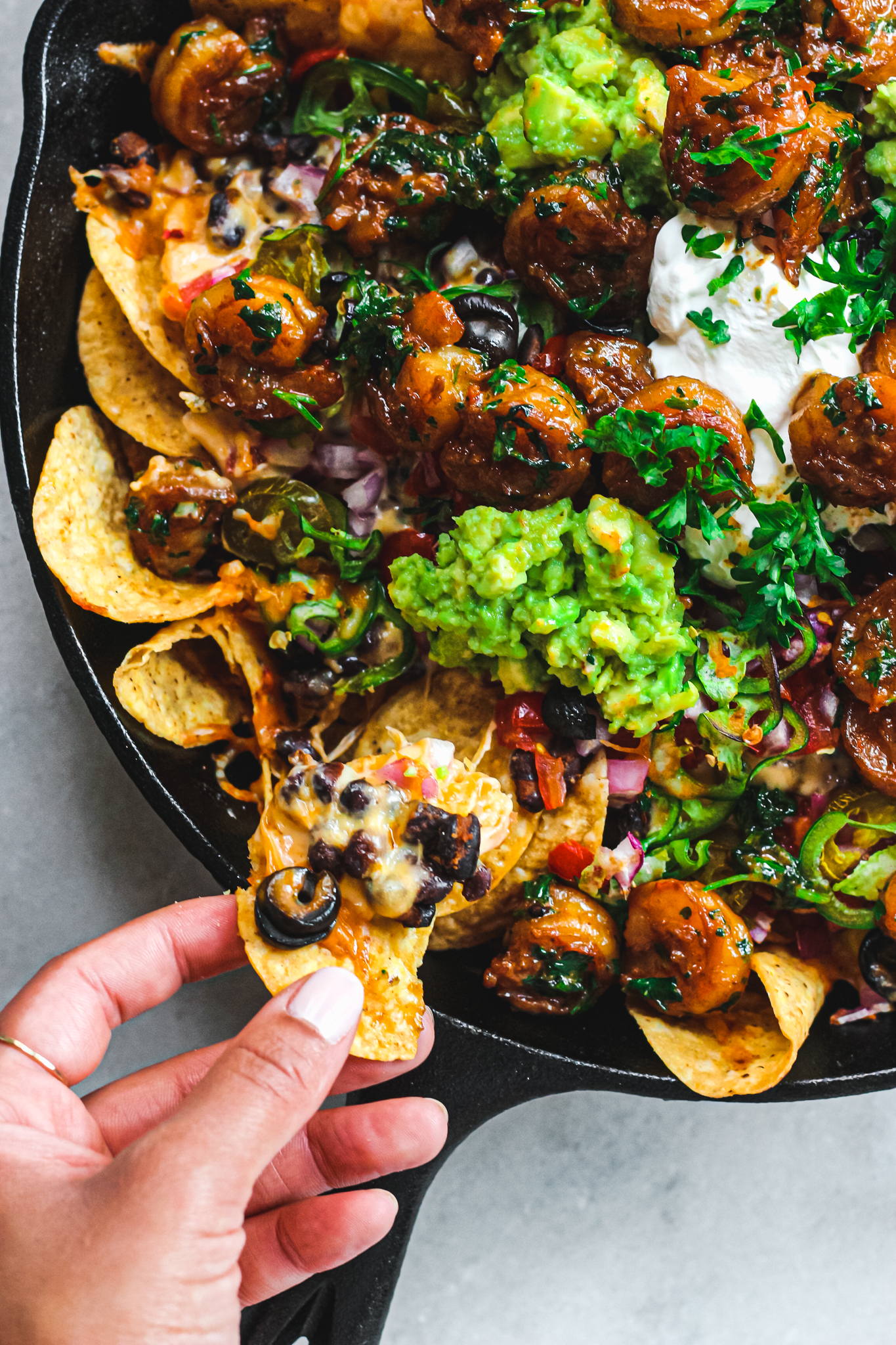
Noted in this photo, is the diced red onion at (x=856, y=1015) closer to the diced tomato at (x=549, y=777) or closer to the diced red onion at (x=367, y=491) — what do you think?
the diced tomato at (x=549, y=777)

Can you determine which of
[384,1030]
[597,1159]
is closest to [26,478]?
[384,1030]

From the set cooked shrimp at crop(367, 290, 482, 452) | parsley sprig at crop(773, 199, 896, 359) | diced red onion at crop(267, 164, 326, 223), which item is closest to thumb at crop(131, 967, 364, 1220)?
cooked shrimp at crop(367, 290, 482, 452)

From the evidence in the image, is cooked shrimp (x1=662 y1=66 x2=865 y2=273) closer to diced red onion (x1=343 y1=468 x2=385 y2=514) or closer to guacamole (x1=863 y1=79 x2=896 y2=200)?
guacamole (x1=863 y1=79 x2=896 y2=200)

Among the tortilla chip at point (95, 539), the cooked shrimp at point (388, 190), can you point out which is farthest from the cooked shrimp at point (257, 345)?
the tortilla chip at point (95, 539)

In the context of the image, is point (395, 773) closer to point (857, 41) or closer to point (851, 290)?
point (851, 290)

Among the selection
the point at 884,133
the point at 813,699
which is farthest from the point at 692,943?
the point at 884,133

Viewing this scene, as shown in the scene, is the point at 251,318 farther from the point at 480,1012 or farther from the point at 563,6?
the point at 480,1012
